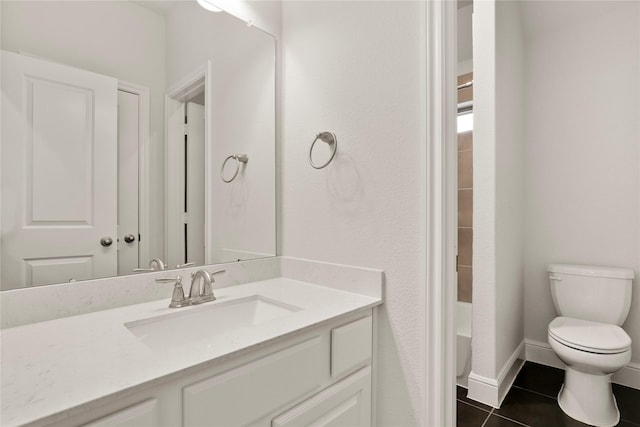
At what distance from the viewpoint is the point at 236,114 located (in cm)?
142

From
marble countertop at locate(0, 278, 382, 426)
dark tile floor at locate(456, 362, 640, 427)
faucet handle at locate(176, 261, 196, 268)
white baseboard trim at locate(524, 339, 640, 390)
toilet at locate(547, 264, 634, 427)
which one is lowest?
dark tile floor at locate(456, 362, 640, 427)

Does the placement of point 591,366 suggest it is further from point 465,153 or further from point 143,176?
point 143,176

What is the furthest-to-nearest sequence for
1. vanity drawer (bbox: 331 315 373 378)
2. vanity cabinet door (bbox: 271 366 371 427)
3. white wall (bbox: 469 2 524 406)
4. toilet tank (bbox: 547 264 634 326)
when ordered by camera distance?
toilet tank (bbox: 547 264 634 326)
white wall (bbox: 469 2 524 406)
vanity drawer (bbox: 331 315 373 378)
vanity cabinet door (bbox: 271 366 371 427)

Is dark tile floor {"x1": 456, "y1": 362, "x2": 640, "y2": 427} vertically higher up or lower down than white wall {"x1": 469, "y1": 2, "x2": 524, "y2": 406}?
lower down

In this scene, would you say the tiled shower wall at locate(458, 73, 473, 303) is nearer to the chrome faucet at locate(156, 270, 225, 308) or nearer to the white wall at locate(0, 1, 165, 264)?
the chrome faucet at locate(156, 270, 225, 308)

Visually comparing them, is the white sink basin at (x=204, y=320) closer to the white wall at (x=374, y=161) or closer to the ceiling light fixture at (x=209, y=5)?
the white wall at (x=374, y=161)

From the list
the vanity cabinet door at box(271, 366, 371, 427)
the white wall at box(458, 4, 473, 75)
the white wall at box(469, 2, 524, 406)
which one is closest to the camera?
the vanity cabinet door at box(271, 366, 371, 427)

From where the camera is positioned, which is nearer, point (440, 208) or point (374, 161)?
point (440, 208)

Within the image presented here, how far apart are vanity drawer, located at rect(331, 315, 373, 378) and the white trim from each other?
7.7 inches

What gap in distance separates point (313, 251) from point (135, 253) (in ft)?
2.20

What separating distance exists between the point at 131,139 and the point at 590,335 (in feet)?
7.77

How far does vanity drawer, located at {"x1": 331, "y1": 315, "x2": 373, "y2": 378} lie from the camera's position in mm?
980

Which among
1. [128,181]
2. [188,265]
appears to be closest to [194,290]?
[188,265]

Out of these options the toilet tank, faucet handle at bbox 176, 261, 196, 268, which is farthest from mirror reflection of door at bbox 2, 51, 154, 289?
the toilet tank
